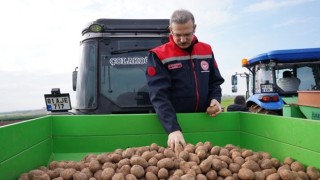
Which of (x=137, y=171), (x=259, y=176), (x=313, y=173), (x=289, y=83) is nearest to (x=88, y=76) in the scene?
(x=137, y=171)

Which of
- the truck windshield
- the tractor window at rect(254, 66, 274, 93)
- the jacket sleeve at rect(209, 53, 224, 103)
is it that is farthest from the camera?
the tractor window at rect(254, 66, 274, 93)

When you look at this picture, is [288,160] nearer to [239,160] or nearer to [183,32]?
[239,160]

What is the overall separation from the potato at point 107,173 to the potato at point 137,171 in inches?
5.4

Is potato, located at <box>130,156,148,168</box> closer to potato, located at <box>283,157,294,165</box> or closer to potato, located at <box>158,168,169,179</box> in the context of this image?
potato, located at <box>158,168,169,179</box>

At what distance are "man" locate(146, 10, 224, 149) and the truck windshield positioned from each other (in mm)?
1680

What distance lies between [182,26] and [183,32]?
0.07 m

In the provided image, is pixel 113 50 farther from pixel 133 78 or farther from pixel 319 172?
pixel 319 172

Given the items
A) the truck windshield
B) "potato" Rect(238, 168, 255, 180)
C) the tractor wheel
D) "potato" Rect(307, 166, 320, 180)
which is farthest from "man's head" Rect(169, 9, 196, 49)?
the tractor wheel

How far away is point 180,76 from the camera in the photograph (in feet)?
11.0

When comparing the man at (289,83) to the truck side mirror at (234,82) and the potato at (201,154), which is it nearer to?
the truck side mirror at (234,82)

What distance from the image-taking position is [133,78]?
5051 millimetres

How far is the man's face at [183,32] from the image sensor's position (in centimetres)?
312

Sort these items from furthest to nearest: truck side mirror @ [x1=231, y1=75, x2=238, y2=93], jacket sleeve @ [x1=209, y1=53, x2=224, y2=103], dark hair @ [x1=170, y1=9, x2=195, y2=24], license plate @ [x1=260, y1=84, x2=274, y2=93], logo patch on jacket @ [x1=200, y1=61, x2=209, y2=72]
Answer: truck side mirror @ [x1=231, y1=75, x2=238, y2=93] → license plate @ [x1=260, y1=84, x2=274, y2=93] → jacket sleeve @ [x1=209, y1=53, x2=224, y2=103] → logo patch on jacket @ [x1=200, y1=61, x2=209, y2=72] → dark hair @ [x1=170, y1=9, x2=195, y2=24]

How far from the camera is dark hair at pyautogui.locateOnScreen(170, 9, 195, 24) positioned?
308 cm
